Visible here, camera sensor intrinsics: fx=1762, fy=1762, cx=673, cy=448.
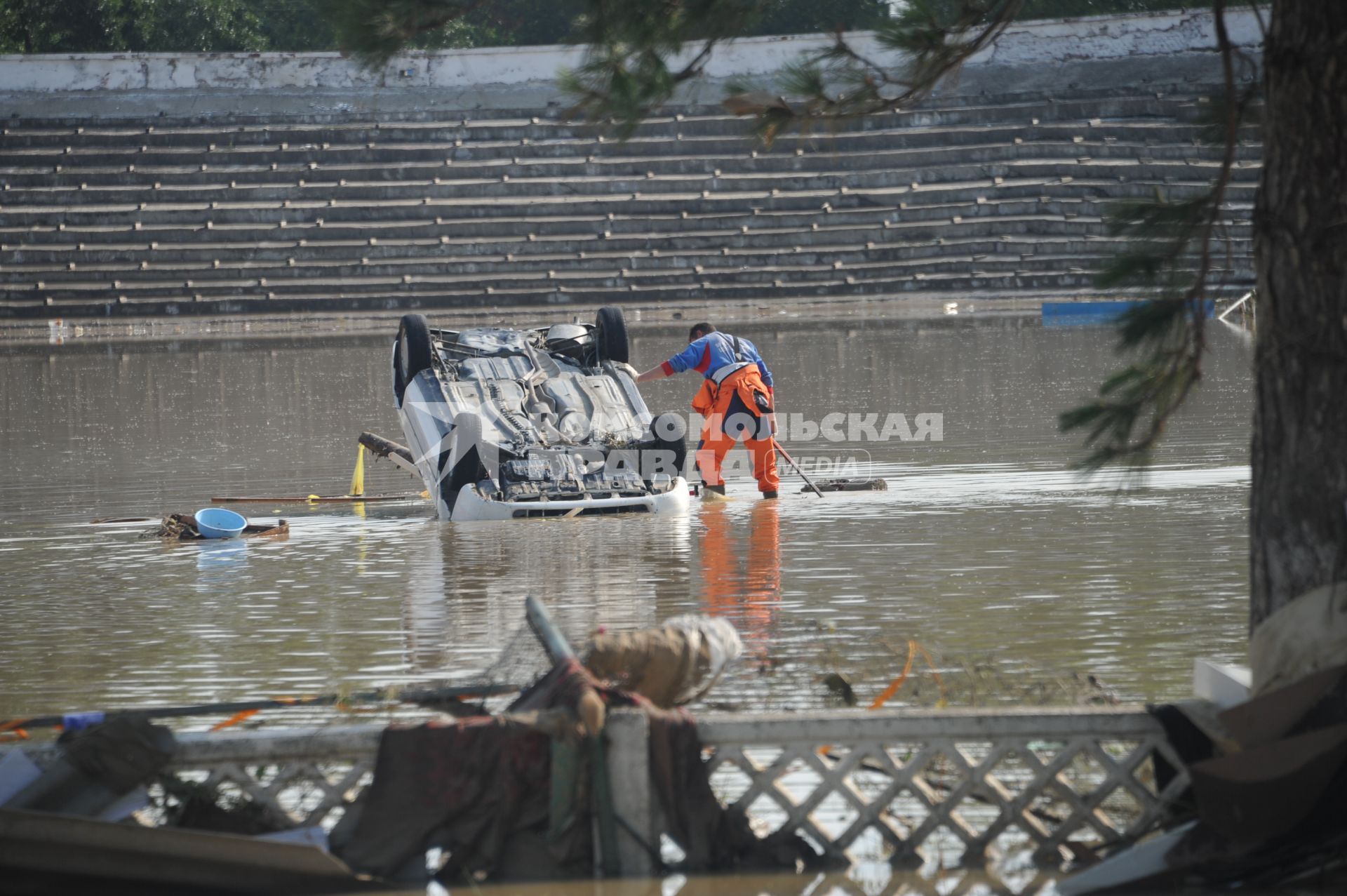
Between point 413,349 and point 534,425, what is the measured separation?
1153 millimetres

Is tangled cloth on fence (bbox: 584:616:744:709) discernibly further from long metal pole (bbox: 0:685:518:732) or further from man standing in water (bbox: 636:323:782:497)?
man standing in water (bbox: 636:323:782:497)

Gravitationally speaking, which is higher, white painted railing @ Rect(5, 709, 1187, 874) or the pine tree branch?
the pine tree branch

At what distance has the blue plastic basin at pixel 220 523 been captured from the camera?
12398 millimetres

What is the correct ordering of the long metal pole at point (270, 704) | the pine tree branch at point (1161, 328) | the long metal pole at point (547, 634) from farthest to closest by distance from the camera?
the long metal pole at point (270, 704) → the pine tree branch at point (1161, 328) → the long metal pole at point (547, 634)

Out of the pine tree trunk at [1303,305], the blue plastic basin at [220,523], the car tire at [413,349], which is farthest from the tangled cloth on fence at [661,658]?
the car tire at [413,349]

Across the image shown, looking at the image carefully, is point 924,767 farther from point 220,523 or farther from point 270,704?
point 220,523

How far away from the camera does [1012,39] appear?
47469 mm

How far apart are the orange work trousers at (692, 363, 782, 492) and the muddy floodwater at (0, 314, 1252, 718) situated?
1.37ft

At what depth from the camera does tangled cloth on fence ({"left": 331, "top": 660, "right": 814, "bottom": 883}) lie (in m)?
5.30

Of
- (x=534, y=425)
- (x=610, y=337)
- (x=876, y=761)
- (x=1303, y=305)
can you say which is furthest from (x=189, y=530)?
(x=1303, y=305)

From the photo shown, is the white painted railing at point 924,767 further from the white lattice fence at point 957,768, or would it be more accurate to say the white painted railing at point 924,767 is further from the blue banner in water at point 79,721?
the blue banner in water at point 79,721

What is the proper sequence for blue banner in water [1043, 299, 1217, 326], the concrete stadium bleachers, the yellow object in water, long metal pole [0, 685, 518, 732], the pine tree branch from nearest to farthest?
the pine tree branch, long metal pole [0, 685, 518, 732], the yellow object in water, blue banner in water [1043, 299, 1217, 326], the concrete stadium bleachers

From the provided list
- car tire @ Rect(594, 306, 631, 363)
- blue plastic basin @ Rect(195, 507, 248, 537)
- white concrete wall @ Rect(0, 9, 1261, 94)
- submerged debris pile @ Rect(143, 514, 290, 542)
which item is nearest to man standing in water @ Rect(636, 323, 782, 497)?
car tire @ Rect(594, 306, 631, 363)

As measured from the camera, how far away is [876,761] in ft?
17.6
